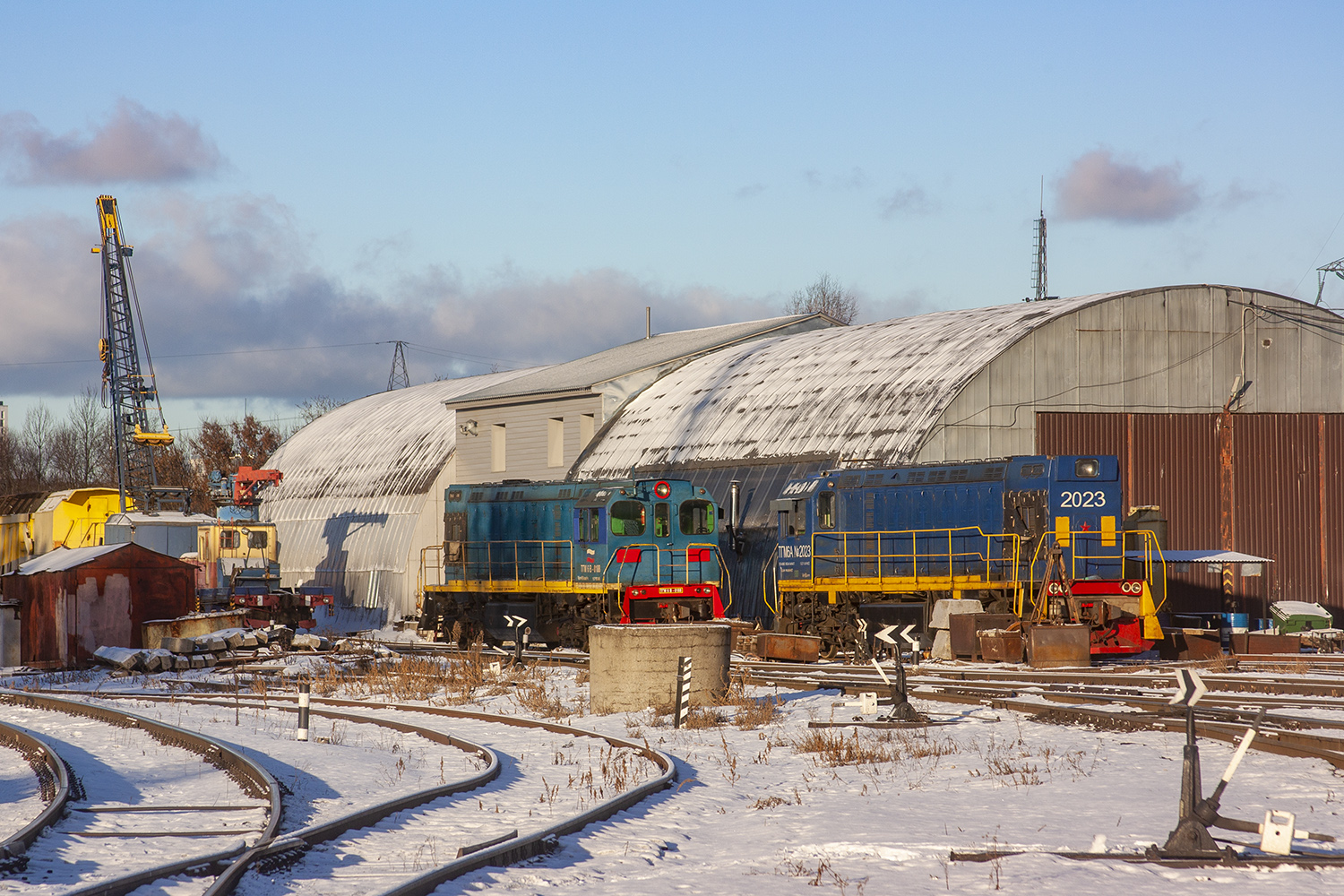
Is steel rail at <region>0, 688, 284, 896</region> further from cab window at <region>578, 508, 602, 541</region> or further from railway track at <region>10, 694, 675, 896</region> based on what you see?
cab window at <region>578, 508, 602, 541</region>

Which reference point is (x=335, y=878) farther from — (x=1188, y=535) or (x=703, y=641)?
(x=1188, y=535)

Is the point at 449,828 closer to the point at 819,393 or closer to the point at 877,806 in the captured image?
the point at 877,806

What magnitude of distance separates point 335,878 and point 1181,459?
28.6 metres

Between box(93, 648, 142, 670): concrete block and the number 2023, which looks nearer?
the number 2023

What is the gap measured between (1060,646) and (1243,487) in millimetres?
13511

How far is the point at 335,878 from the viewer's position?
8.50 metres

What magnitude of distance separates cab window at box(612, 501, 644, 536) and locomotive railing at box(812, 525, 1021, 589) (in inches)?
142

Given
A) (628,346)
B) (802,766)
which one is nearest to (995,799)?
(802,766)

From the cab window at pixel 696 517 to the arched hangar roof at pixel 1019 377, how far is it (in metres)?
4.88

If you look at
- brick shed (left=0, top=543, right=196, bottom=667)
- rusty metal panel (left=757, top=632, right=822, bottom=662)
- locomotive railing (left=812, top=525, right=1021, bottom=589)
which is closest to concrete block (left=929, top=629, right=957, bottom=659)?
locomotive railing (left=812, top=525, right=1021, bottom=589)

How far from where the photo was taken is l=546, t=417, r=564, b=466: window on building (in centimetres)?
4312

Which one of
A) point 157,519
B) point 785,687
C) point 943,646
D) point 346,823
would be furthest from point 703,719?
point 157,519

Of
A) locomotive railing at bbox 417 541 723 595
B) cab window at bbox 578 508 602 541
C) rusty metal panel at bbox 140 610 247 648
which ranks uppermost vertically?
cab window at bbox 578 508 602 541

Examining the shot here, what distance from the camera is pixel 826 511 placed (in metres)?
27.4
